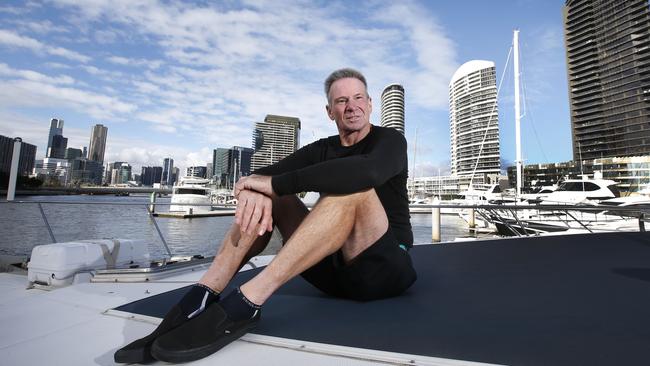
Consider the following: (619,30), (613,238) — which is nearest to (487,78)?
(619,30)

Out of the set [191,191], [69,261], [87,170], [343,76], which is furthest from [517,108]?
[87,170]

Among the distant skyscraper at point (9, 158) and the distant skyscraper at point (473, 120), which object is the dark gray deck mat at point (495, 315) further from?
the distant skyscraper at point (473, 120)

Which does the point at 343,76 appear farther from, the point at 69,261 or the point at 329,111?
the point at 69,261

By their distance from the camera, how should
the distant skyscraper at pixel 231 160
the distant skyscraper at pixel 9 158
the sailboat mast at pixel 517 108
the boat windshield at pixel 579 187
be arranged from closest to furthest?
the distant skyscraper at pixel 9 158 → the sailboat mast at pixel 517 108 → the boat windshield at pixel 579 187 → the distant skyscraper at pixel 231 160

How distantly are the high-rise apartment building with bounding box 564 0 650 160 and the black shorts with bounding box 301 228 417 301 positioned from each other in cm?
8971

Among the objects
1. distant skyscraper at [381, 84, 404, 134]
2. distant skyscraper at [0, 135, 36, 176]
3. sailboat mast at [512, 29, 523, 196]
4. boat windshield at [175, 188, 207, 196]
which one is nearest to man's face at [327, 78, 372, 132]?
distant skyscraper at [0, 135, 36, 176]

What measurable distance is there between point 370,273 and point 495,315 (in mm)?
479

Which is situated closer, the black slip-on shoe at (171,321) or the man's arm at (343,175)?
the black slip-on shoe at (171,321)

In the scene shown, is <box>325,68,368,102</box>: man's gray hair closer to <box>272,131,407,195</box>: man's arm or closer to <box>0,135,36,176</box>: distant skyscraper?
<box>272,131,407,195</box>: man's arm

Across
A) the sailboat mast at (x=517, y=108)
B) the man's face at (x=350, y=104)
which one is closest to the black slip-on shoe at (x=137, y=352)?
the man's face at (x=350, y=104)

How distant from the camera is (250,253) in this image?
4.25ft

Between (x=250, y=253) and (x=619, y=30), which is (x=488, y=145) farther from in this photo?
(x=250, y=253)

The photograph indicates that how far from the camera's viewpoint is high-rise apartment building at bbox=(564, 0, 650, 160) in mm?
62688

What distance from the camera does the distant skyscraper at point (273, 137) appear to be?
86875 mm
